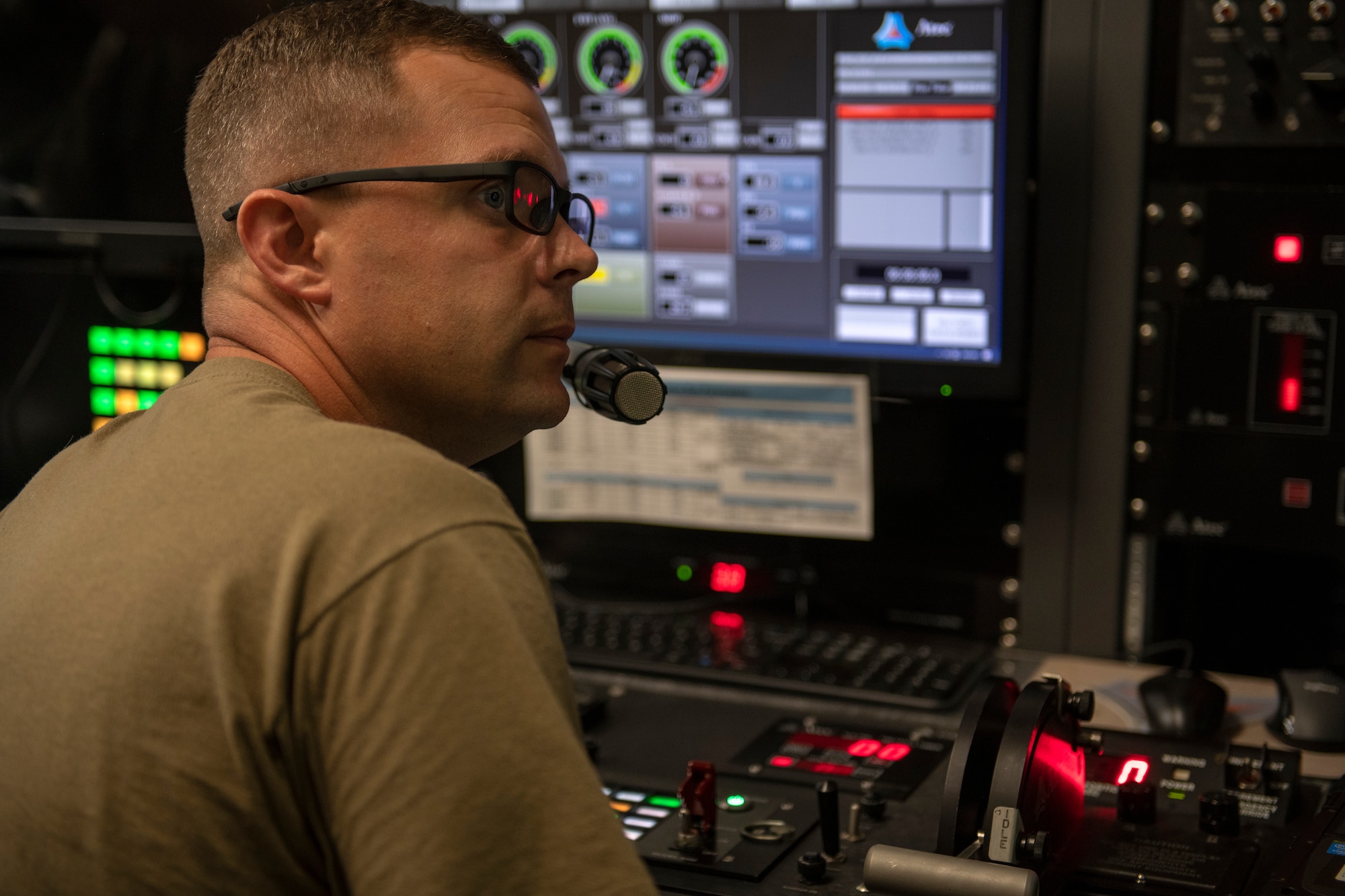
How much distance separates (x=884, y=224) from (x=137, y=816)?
111 centimetres

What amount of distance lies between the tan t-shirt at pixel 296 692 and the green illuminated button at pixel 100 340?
136 cm

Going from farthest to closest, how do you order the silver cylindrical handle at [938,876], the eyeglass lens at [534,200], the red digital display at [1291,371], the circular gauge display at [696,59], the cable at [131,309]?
the cable at [131,309], the circular gauge display at [696,59], the red digital display at [1291,371], the eyeglass lens at [534,200], the silver cylindrical handle at [938,876]

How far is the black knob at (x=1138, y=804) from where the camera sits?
1135 mm

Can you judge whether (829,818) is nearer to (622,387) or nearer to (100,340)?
(622,387)

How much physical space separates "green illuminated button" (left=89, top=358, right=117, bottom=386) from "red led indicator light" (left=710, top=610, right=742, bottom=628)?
3.27 ft

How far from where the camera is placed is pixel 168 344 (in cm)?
201

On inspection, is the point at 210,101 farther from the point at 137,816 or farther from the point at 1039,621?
the point at 1039,621

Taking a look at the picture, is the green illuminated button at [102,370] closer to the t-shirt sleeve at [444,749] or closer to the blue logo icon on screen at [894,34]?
the blue logo icon on screen at [894,34]

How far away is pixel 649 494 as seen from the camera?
1787mm

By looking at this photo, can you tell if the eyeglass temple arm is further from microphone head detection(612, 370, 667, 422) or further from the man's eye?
microphone head detection(612, 370, 667, 422)

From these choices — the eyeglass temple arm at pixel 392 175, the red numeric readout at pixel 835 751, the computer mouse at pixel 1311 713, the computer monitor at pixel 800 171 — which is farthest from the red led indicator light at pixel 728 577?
the eyeglass temple arm at pixel 392 175

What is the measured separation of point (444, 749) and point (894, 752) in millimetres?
754

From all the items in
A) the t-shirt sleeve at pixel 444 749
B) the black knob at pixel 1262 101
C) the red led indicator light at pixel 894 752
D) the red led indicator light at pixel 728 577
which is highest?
the black knob at pixel 1262 101

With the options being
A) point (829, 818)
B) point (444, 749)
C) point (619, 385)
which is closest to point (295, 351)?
point (619, 385)
